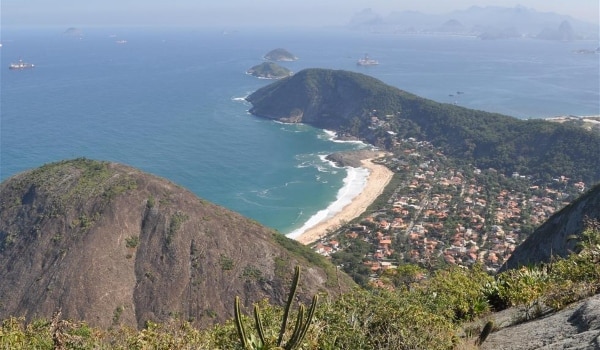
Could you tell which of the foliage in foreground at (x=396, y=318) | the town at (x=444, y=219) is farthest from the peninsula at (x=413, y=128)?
the foliage in foreground at (x=396, y=318)

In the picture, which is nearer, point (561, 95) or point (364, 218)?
point (364, 218)

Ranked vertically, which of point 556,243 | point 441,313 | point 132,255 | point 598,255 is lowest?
point 132,255

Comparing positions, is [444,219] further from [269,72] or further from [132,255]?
[269,72]

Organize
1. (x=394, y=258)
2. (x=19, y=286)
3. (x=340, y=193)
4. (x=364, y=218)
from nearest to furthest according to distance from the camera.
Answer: (x=19, y=286) → (x=394, y=258) → (x=364, y=218) → (x=340, y=193)

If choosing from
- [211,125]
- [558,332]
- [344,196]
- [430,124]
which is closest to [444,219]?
[344,196]

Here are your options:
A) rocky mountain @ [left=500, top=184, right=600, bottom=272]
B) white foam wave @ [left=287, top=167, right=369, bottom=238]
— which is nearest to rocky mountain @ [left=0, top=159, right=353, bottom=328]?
rocky mountain @ [left=500, top=184, right=600, bottom=272]

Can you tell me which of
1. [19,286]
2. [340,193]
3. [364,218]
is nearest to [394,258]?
[364,218]

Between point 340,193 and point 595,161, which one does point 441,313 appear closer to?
point 340,193

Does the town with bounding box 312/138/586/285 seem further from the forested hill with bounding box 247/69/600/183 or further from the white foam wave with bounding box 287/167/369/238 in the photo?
the white foam wave with bounding box 287/167/369/238

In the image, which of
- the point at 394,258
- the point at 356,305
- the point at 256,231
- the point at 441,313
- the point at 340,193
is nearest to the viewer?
the point at 356,305
